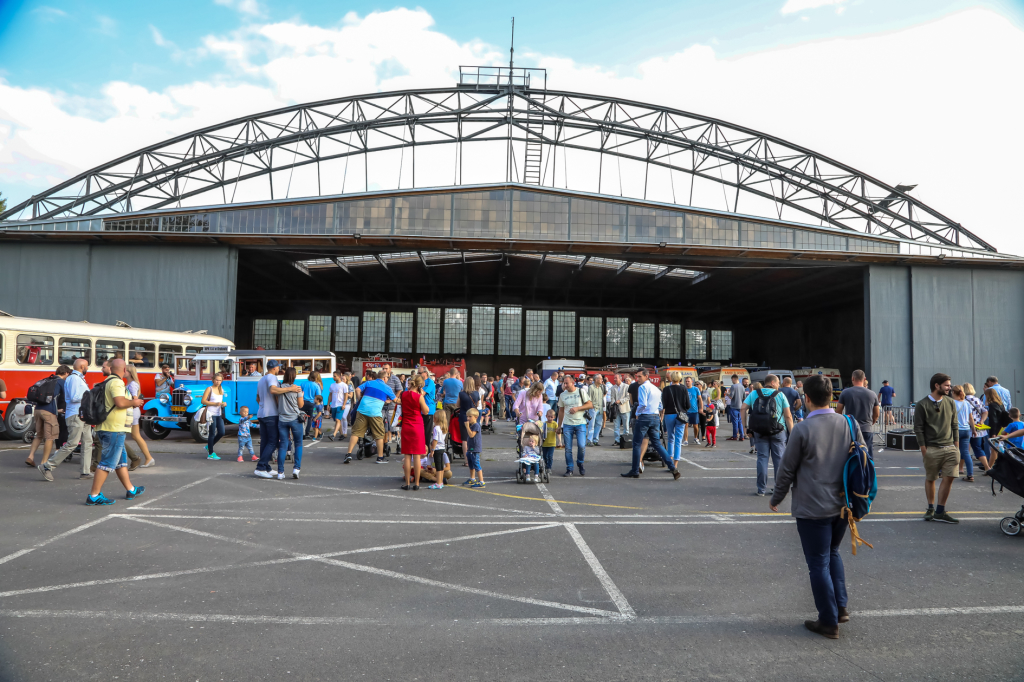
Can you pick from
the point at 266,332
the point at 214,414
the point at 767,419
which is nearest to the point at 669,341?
the point at 266,332

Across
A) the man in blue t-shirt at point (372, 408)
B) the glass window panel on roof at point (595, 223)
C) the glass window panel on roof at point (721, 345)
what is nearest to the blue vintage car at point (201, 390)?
the man in blue t-shirt at point (372, 408)

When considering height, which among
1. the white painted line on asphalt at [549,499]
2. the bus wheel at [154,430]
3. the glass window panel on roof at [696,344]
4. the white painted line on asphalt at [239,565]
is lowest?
the white painted line on asphalt at [549,499]

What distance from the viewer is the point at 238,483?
960 centimetres

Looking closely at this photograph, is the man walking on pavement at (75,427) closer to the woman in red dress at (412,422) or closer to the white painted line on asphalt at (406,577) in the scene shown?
the white painted line on asphalt at (406,577)

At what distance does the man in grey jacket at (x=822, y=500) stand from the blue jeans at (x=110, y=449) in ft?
25.4

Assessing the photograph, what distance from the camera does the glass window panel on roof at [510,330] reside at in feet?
157

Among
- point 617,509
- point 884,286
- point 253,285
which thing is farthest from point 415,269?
point 617,509

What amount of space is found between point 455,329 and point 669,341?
17401mm

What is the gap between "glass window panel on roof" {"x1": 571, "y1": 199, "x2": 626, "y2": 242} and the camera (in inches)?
1004

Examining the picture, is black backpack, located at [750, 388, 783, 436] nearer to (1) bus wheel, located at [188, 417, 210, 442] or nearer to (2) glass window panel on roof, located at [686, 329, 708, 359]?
(1) bus wheel, located at [188, 417, 210, 442]

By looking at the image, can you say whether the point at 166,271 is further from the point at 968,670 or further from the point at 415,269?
the point at 968,670

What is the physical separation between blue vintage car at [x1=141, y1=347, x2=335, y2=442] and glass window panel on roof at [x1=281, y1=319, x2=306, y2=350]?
101 ft

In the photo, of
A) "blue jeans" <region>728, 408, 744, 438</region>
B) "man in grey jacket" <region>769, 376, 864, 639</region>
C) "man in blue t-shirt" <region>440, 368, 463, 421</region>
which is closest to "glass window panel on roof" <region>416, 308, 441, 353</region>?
"blue jeans" <region>728, 408, 744, 438</region>

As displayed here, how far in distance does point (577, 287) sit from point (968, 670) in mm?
37341
